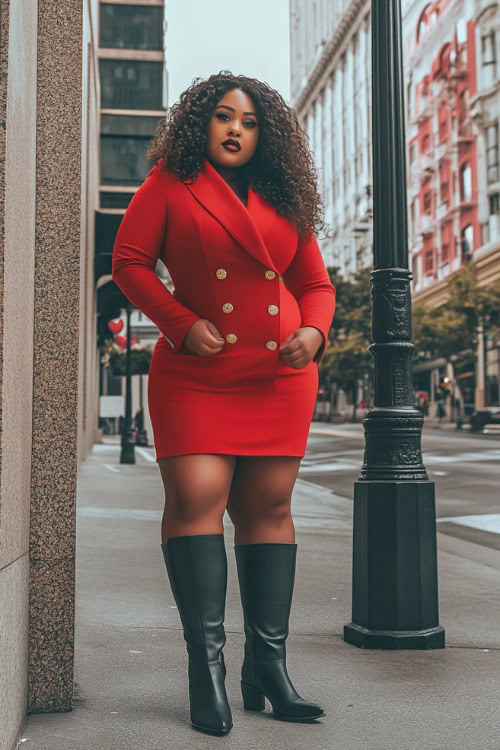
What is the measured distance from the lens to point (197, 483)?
3041 mm

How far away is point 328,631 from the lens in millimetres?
4793

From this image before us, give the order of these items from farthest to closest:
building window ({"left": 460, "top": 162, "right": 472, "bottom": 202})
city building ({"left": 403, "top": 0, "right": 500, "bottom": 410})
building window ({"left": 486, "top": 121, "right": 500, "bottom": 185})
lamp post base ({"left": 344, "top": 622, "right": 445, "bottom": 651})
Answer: building window ({"left": 460, "top": 162, "right": 472, "bottom": 202}), city building ({"left": 403, "top": 0, "right": 500, "bottom": 410}), building window ({"left": 486, "top": 121, "right": 500, "bottom": 185}), lamp post base ({"left": 344, "top": 622, "right": 445, "bottom": 651})

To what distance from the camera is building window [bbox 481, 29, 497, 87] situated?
173 feet

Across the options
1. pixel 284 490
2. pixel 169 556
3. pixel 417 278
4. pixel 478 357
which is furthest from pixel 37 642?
pixel 417 278

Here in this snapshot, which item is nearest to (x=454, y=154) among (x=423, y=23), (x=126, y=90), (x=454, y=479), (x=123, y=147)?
(x=423, y=23)

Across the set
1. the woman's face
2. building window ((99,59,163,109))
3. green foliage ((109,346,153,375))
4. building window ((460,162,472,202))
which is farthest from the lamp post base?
building window ((460,162,472,202))

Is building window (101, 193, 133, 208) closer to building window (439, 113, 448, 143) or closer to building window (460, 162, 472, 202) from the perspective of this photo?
building window (460, 162, 472, 202)

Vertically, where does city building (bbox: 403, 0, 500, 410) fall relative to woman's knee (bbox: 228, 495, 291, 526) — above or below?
above

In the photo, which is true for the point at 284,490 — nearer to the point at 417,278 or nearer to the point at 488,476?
the point at 488,476

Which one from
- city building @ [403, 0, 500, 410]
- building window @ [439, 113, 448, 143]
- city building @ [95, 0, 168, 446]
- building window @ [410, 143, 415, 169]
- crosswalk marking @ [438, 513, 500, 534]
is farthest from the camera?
building window @ [410, 143, 415, 169]

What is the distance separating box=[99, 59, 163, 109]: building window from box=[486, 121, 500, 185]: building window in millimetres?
19586

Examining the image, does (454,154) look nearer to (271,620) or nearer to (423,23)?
(423,23)

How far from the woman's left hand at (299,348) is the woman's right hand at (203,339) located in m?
0.22

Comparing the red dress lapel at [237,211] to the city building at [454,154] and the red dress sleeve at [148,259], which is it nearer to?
the red dress sleeve at [148,259]
